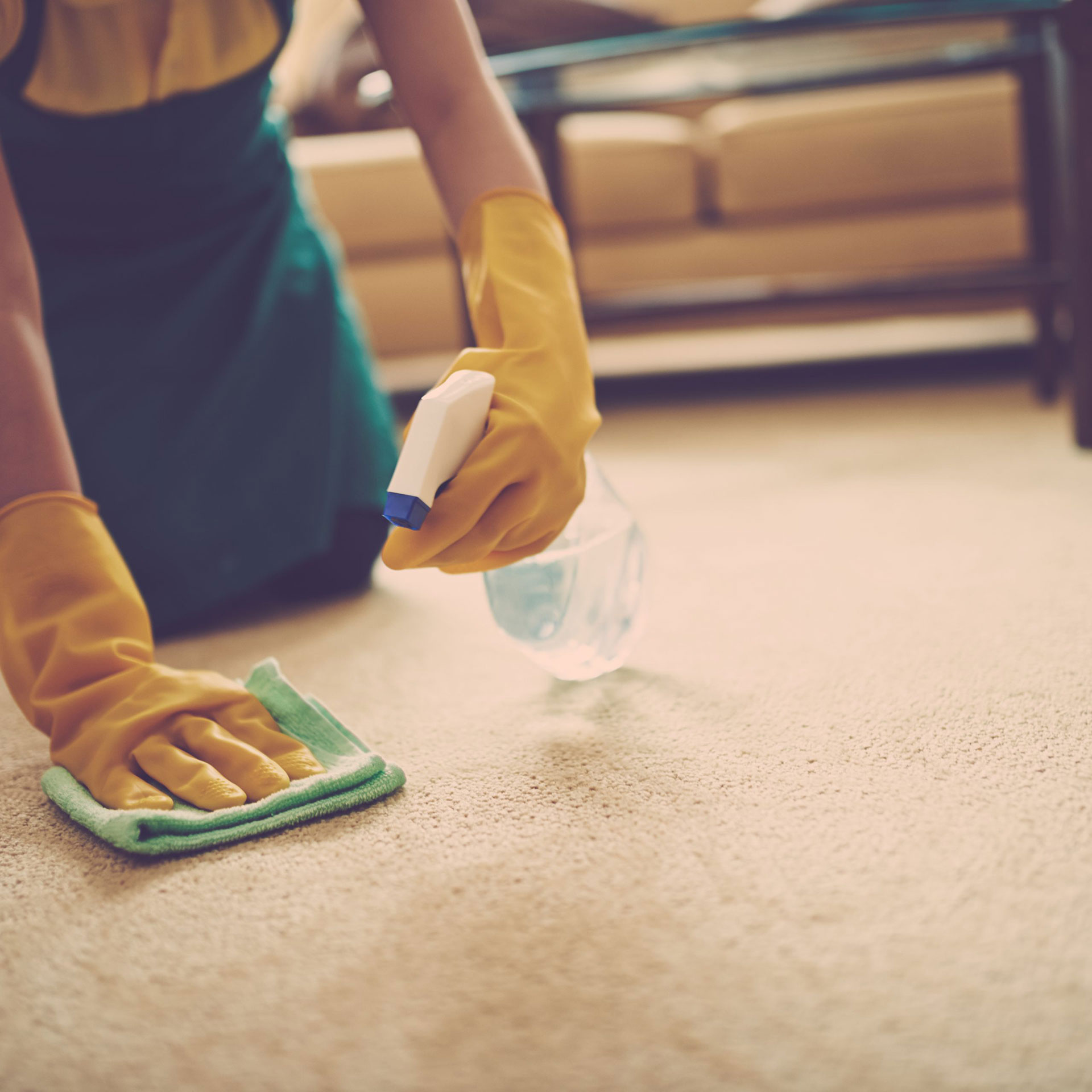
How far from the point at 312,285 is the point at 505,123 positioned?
0.39 m

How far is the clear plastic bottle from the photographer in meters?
0.74

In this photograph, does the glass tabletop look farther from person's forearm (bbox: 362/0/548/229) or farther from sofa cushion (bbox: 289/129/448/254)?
person's forearm (bbox: 362/0/548/229)

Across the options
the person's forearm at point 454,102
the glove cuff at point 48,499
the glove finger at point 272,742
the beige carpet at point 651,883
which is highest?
the person's forearm at point 454,102

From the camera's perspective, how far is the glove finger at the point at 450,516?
555mm

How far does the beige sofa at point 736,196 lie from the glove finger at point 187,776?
50.4 inches

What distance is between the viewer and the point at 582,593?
0.74 meters

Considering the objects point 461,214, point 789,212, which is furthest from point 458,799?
point 789,212

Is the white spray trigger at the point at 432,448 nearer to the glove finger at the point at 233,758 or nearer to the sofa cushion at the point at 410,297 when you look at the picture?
the glove finger at the point at 233,758

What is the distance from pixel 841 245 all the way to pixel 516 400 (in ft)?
4.84

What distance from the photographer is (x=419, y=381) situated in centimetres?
216

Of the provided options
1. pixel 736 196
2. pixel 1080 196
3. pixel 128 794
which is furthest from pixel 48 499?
pixel 736 196

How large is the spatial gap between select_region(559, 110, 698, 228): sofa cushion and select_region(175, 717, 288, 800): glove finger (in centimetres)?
149

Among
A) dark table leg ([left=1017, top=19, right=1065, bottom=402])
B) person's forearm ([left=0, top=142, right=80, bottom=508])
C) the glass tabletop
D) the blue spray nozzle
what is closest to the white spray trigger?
the blue spray nozzle

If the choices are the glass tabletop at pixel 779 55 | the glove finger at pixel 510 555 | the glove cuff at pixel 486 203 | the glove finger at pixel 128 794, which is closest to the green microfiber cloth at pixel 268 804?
the glove finger at pixel 128 794
